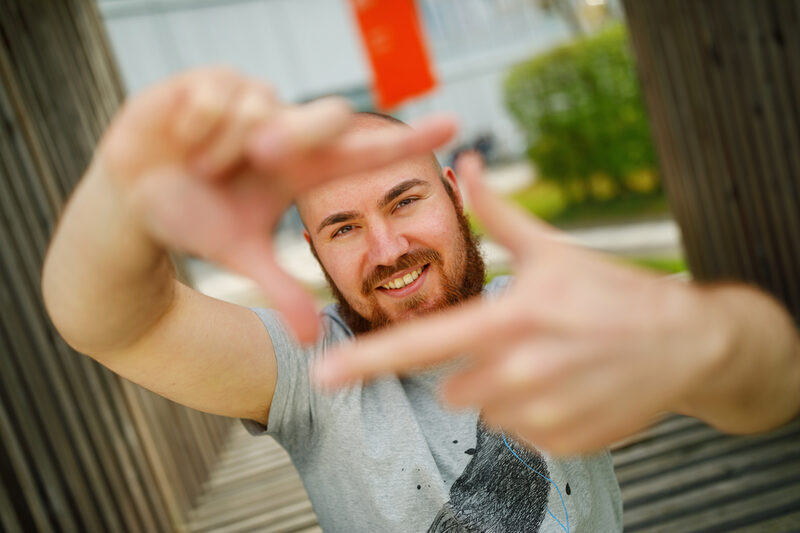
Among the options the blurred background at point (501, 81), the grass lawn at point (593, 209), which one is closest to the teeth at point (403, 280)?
the blurred background at point (501, 81)

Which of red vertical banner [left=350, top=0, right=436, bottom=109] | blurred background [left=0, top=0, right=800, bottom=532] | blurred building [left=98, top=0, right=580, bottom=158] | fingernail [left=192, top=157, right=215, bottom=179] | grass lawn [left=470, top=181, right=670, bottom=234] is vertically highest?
blurred building [left=98, top=0, right=580, bottom=158]

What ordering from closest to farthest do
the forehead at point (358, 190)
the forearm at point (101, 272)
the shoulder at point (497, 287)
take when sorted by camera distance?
the forearm at point (101, 272) < the forehead at point (358, 190) < the shoulder at point (497, 287)

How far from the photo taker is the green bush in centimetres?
859

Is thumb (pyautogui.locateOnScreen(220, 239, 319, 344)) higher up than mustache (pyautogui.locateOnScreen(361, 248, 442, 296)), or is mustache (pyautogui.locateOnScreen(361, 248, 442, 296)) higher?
thumb (pyautogui.locateOnScreen(220, 239, 319, 344))

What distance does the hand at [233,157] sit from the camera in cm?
71

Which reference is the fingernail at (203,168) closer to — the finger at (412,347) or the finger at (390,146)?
the finger at (390,146)

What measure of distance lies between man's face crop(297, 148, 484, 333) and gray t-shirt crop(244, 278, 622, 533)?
6.6 inches

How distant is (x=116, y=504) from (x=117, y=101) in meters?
2.65

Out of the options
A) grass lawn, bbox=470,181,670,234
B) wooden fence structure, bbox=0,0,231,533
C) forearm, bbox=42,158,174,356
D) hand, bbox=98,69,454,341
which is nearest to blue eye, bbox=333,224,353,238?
forearm, bbox=42,158,174,356

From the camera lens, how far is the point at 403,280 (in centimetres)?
156

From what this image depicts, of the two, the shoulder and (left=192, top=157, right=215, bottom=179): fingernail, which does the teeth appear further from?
(left=192, top=157, right=215, bottom=179): fingernail

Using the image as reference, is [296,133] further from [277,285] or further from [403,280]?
[403,280]

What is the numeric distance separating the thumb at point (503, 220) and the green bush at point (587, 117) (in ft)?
27.4

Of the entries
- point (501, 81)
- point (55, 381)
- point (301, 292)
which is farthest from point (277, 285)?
point (501, 81)
